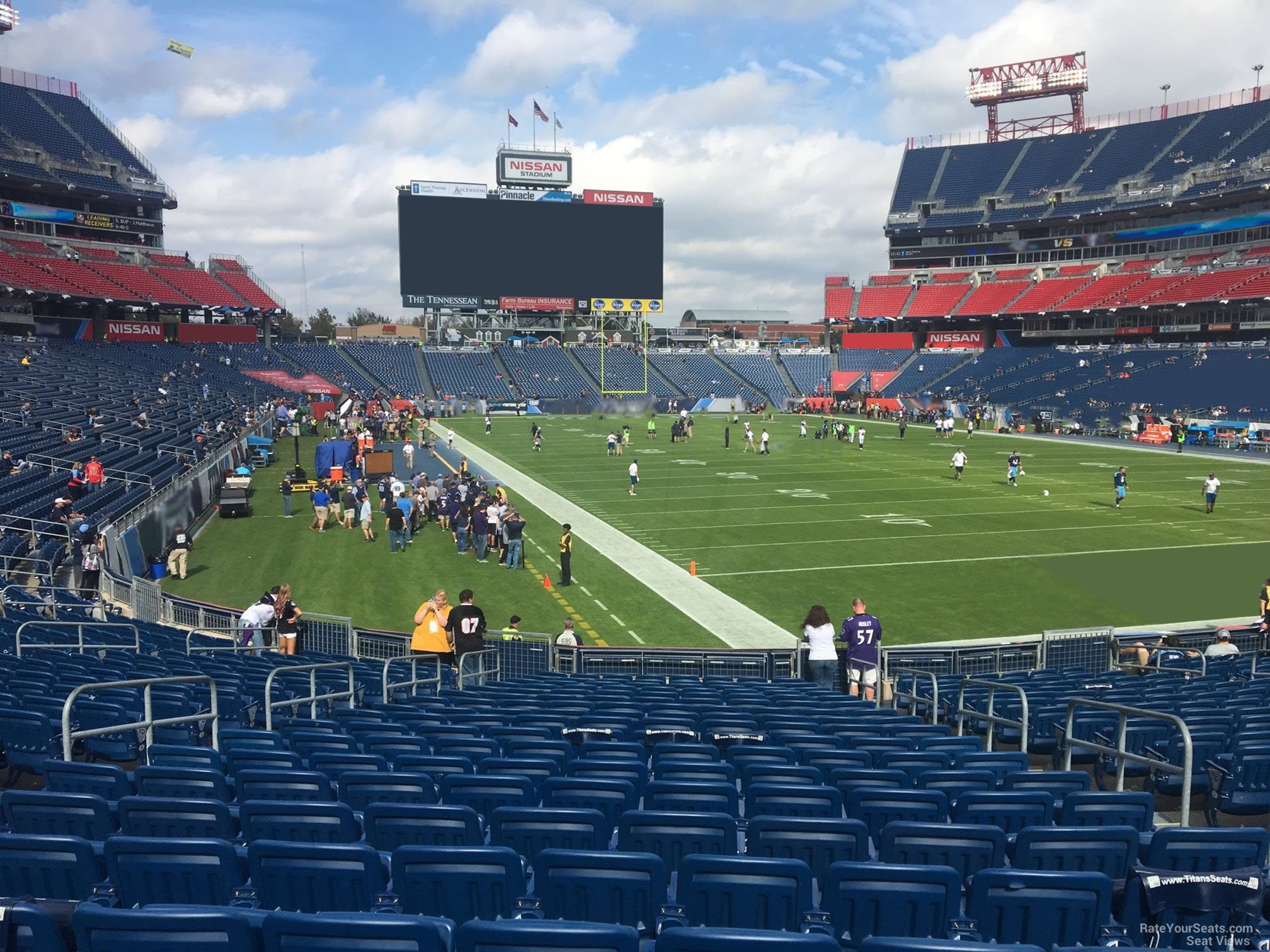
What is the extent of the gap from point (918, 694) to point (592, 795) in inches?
278

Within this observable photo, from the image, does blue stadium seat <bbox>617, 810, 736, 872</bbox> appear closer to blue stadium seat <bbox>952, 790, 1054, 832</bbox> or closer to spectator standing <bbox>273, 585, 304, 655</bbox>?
blue stadium seat <bbox>952, 790, 1054, 832</bbox>

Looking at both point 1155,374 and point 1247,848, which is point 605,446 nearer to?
point 1155,374

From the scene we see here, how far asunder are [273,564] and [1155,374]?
55622 mm

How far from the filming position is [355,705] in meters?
9.41

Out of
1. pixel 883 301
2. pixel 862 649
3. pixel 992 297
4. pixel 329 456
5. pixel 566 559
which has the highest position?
pixel 883 301

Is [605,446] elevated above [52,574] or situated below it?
above

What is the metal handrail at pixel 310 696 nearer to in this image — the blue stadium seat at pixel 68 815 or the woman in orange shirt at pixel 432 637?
the woman in orange shirt at pixel 432 637

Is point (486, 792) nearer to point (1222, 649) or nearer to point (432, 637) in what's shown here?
point (432, 637)

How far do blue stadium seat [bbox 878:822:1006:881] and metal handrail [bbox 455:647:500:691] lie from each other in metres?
7.55

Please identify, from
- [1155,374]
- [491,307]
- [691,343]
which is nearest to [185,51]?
[491,307]

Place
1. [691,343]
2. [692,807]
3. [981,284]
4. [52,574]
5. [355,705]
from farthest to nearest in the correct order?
[691,343] → [981,284] → [52,574] → [355,705] → [692,807]

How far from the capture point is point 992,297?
3091 inches

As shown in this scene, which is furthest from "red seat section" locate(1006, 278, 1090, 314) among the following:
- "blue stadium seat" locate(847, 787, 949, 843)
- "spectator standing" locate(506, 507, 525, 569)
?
"blue stadium seat" locate(847, 787, 949, 843)

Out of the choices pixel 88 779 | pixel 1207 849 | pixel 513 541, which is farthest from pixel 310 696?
pixel 513 541
